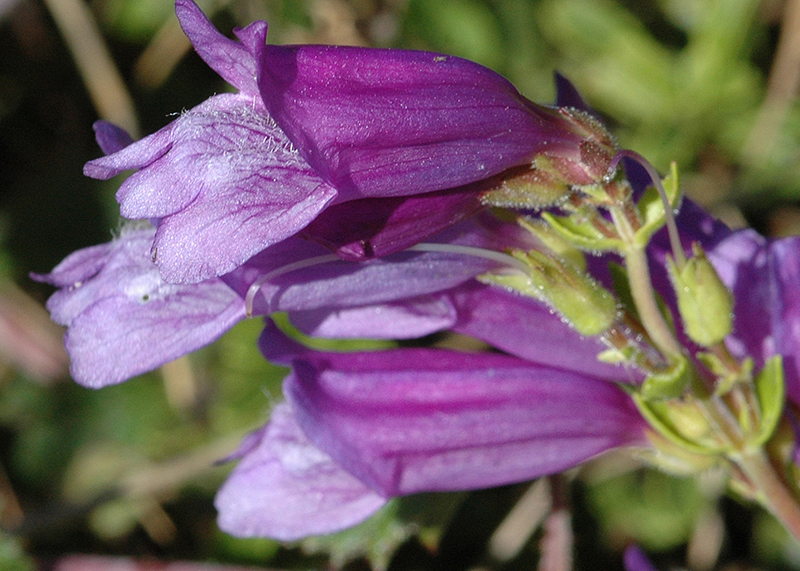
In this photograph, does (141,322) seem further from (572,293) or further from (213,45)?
(572,293)

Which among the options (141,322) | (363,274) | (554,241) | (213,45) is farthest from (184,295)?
(554,241)

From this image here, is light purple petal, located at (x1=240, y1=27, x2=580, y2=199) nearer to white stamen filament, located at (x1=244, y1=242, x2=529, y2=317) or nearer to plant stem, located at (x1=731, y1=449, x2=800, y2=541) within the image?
white stamen filament, located at (x1=244, y1=242, x2=529, y2=317)

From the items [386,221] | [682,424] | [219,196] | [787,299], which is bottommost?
[682,424]

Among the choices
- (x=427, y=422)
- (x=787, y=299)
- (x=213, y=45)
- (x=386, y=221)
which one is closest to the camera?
(x=213, y=45)

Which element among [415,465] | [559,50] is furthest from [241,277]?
[559,50]

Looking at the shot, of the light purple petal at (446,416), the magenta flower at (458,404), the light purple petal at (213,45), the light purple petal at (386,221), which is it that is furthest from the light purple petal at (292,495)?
the light purple petal at (213,45)

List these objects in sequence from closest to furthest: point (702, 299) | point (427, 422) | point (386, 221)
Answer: point (386, 221) → point (702, 299) → point (427, 422)

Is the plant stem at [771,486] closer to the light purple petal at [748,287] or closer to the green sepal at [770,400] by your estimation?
the green sepal at [770,400]
